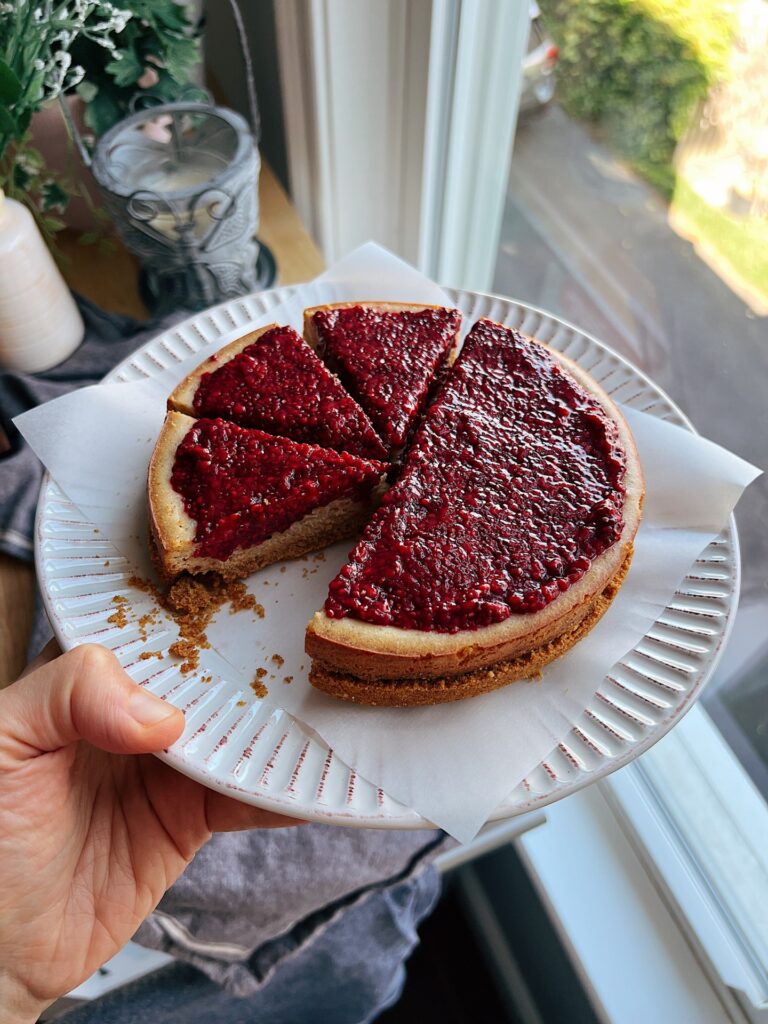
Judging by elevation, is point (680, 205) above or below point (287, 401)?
above

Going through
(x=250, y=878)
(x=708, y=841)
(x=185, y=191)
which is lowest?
(x=708, y=841)

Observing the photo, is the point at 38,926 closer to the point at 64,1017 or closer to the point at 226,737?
the point at 226,737

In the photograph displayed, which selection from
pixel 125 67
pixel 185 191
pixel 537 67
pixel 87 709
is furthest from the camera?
pixel 537 67

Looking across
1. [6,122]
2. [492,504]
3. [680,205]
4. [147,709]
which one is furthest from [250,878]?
[680,205]

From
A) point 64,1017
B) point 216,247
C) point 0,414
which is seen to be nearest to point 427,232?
point 216,247

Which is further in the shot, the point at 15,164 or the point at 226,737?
the point at 15,164

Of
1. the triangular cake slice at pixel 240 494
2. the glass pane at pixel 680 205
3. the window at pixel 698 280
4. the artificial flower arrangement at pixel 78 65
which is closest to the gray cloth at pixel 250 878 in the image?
the triangular cake slice at pixel 240 494

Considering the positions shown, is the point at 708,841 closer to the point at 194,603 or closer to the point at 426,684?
the point at 426,684
